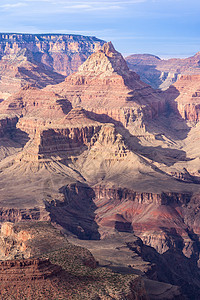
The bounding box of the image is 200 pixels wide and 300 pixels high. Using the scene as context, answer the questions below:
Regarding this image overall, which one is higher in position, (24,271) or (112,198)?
(24,271)

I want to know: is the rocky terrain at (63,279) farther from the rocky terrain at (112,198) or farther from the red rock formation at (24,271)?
the rocky terrain at (112,198)

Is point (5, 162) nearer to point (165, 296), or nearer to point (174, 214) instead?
point (174, 214)

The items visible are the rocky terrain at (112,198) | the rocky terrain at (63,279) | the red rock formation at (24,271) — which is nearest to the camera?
the rocky terrain at (63,279)

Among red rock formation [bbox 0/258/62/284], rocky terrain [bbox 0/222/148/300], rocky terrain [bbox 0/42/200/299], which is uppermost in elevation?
red rock formation [bbox 0/258/62/284]

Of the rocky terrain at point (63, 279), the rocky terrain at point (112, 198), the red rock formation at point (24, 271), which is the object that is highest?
the red rock formation at point (24, 271)

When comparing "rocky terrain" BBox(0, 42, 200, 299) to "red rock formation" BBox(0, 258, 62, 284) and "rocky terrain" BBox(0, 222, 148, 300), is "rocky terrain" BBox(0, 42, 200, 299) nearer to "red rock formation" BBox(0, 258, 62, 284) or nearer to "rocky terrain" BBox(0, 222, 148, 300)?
"rocky terrain" BBox(0, 222, 148, 300)

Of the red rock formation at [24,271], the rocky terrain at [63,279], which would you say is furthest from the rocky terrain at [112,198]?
the red rock formation at [24,271]

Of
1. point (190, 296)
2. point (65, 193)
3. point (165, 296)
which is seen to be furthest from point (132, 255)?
point (65, 193)

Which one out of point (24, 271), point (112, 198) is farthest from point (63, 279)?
point (112, 198)

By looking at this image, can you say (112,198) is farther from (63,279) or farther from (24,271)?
(24,271)

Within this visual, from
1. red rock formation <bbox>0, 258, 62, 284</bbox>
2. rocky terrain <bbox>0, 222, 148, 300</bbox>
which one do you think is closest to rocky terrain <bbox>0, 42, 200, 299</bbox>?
rocky terrain <bbox>0, 222, 148, 300</bbox>

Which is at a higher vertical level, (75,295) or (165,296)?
(75,295)
